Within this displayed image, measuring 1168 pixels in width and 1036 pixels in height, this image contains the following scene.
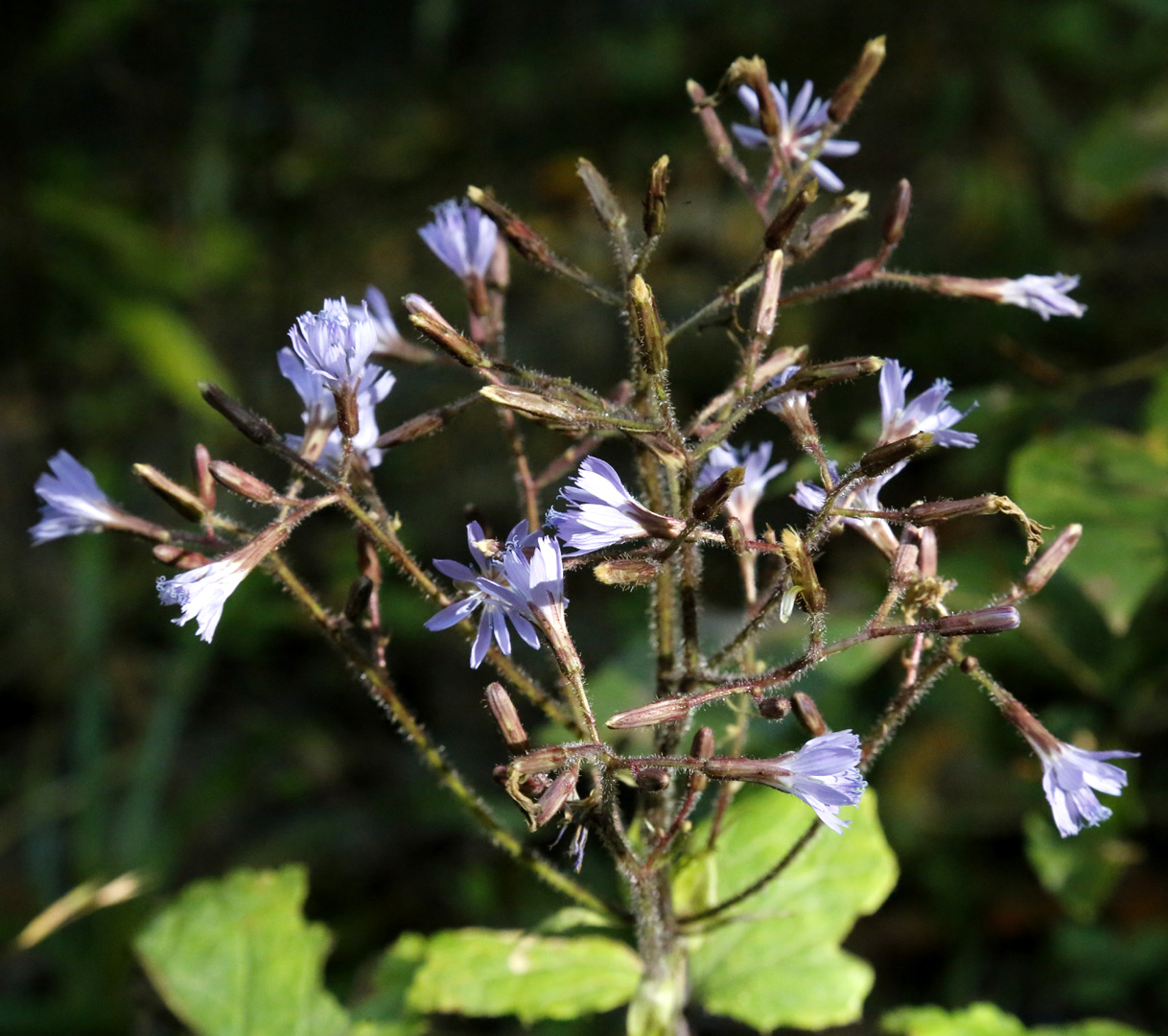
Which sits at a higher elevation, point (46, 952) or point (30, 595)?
point (30, 595)

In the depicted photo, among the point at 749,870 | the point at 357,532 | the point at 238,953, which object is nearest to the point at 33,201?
the point at 238,953

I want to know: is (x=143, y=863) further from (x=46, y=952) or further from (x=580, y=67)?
(x=580, y=67)

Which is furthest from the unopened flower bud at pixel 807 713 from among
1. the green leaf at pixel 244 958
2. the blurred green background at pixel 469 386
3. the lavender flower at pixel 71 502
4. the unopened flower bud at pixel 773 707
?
the green leaf at pixel 244 958

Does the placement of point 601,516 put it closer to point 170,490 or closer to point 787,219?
point 787,219

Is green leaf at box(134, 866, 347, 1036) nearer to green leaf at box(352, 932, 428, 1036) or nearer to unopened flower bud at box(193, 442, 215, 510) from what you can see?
green leaf at box(352, 932, 428, 1036)

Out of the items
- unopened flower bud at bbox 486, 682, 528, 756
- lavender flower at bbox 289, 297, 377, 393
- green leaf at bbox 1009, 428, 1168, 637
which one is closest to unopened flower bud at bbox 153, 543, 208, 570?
lavender flower at bbox 289, 297, 377, 393

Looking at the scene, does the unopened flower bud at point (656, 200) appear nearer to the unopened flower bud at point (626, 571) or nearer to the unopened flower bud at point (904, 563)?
the unopened flower bud at point (626, 571)
